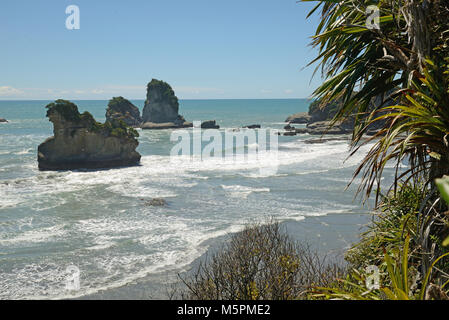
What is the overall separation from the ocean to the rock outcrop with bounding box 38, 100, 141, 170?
211 centimetres

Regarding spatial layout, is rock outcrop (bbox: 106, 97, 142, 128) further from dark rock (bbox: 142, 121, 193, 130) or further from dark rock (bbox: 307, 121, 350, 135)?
dark rock (bbox: 307, 121, 350, 135)

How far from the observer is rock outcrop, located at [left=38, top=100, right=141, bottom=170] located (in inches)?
1665

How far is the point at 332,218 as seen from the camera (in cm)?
2327

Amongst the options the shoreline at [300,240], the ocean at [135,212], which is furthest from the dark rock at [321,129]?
the shoreline at [300,240]

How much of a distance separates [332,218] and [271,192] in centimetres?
814

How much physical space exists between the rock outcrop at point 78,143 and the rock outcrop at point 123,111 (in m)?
55.5

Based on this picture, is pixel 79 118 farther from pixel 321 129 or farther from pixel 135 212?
pixel 321 129

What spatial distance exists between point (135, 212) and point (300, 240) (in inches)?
440

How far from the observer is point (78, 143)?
141 feet

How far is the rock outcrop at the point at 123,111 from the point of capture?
100m

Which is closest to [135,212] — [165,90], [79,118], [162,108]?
[79,118]

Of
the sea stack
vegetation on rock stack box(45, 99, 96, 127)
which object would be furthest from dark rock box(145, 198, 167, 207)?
the sea stack
